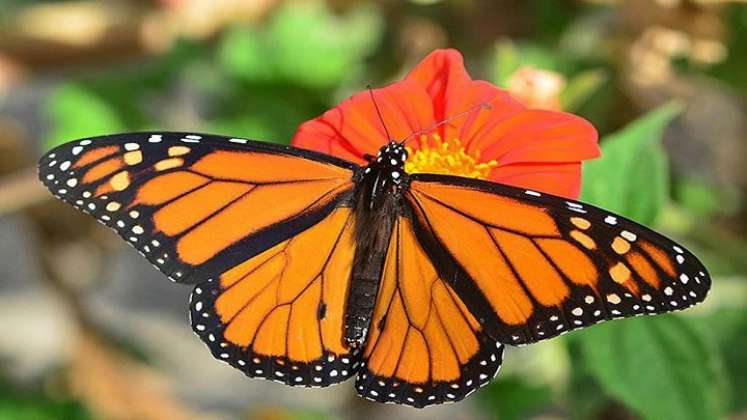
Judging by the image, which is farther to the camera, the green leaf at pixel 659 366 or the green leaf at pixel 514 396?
the green leaf at pixel 514 396

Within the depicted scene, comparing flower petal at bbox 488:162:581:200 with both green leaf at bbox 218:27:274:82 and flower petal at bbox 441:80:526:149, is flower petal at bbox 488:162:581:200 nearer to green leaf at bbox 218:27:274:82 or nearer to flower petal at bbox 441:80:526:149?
flower petal at bbox 441:80:526:149

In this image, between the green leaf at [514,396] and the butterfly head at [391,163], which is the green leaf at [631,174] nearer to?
the butterfly head at [391,163]

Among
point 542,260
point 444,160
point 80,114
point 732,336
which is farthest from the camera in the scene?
point 80,114

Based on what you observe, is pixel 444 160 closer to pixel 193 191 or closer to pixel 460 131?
pixel 460 131

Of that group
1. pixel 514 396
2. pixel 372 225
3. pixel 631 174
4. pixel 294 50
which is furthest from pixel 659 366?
pixel 294 50

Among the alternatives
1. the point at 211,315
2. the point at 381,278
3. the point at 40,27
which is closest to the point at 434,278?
the point at 381,278

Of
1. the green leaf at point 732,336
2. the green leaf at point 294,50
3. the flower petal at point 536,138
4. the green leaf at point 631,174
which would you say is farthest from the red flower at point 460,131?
the green leaf at point 294,50

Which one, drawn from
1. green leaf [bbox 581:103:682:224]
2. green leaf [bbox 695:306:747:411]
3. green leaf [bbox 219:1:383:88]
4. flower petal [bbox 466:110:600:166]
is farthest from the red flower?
green leaf [bbox 219:1:383:88]
